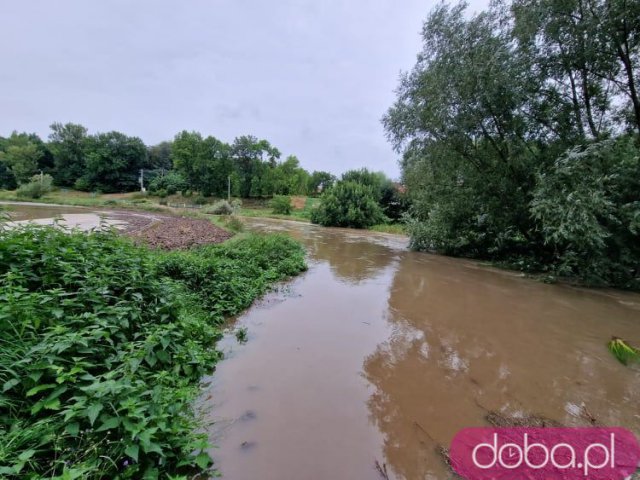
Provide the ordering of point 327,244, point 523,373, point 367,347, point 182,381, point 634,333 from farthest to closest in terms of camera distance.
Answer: point 327,244 → point 634,333 → point 367,347 → point 523,373 → point 182,381

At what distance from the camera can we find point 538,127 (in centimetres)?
948

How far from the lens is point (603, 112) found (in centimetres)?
928

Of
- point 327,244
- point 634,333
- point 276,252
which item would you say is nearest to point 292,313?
point 276,252

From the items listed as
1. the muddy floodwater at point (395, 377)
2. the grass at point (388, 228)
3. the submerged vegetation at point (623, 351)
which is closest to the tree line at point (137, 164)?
the grass at point (388, 228)

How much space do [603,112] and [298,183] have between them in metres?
40.6

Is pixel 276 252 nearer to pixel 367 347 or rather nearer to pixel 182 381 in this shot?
pixel 367 347

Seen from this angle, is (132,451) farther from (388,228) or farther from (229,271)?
(388,228)

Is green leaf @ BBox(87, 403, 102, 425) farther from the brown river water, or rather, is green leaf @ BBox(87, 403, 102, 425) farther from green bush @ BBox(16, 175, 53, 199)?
green bush @ BBox(16, 175, 53, 199)

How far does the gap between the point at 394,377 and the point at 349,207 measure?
861 inches

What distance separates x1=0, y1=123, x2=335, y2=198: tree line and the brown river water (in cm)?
3706

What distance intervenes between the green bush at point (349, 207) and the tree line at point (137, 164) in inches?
688

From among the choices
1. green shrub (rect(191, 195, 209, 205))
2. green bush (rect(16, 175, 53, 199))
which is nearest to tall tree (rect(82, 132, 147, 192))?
green shrub (rect(191, 195, 209, 205))

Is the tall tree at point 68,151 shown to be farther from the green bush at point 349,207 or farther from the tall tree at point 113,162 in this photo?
the green bush at point 349,207

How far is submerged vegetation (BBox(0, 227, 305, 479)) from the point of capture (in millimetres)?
1732
